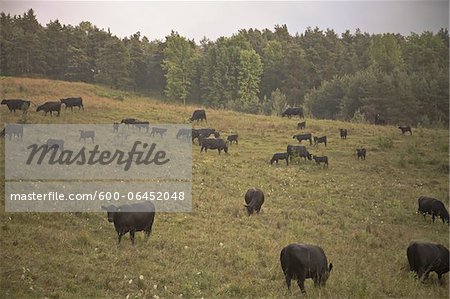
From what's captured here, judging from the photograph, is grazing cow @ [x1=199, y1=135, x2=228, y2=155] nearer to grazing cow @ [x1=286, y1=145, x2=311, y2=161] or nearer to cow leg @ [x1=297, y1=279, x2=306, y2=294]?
grazing cow @ [x1=286, y1=145, x2=311, y2=161]

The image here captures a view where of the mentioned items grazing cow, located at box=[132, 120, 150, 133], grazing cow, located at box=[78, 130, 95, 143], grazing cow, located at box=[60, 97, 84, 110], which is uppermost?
grazing cow, located at box=[60, 97, 84, 110]

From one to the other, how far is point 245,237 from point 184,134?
19.9m

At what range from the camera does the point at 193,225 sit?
16500 mm

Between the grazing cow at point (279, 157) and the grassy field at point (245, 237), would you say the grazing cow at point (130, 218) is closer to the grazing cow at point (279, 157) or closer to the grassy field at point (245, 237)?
the grassy field at point (245, 237)

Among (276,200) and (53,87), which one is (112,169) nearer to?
(276,200)

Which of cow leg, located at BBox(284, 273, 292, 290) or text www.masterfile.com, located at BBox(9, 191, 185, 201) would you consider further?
text www.masterfile.com, located at BBox(9, 191, 185, 201)

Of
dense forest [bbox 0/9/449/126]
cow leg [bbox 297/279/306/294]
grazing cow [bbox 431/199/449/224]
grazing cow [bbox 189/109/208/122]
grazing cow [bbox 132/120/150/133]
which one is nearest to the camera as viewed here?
cow leg [bbox 297/279/306/294]

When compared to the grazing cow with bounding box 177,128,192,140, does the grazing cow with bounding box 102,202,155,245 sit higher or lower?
lower

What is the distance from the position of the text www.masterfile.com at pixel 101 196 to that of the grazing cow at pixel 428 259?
10357 millimetres

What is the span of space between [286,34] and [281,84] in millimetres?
45079

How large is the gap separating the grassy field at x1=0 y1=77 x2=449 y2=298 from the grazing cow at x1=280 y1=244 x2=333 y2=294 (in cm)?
34

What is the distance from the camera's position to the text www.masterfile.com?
16.7 m

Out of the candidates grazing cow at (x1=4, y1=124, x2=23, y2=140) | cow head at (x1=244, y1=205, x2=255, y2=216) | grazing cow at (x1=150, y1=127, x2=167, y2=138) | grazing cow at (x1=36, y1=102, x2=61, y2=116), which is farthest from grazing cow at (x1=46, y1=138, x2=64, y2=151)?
cow head at (x1=244, y1=205, x2=255, y2=216)

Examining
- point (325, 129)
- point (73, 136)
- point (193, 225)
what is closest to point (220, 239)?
point (193, 225)
